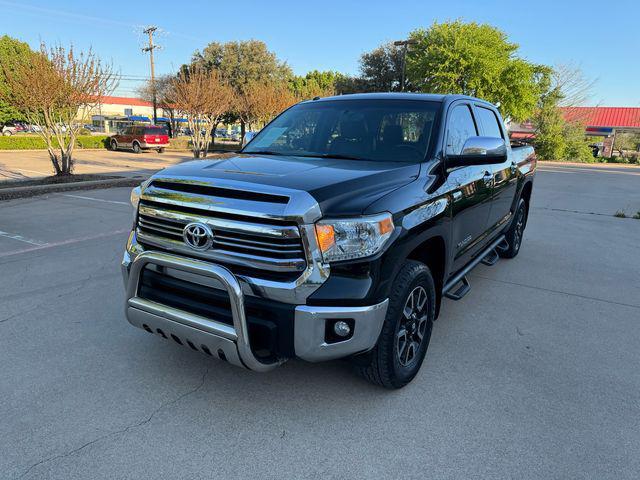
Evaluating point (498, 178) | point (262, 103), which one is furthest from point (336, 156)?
point (262, 103)

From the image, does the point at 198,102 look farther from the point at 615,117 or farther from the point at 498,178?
the point at 615,117

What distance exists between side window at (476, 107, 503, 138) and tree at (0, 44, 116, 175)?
1187 cm

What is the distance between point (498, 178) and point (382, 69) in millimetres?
37309

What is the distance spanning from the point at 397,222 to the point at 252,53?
36.9 meters

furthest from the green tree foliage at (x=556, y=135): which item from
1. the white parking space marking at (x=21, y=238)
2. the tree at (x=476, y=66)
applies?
the white parking space marking at (x=21, y=238)

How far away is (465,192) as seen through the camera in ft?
11.5

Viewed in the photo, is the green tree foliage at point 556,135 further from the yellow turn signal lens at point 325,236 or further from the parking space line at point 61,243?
the yellow turn signal lens at point 325,236

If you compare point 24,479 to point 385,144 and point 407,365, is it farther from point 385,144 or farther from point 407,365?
point 385,144

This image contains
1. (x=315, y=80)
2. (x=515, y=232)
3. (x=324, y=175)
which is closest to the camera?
→ (x=324, y=175)

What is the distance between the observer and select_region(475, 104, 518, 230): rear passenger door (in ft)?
14.6

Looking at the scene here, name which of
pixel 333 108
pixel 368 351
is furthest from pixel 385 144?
pixel 368 351

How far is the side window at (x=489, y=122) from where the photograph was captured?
4.54 meters

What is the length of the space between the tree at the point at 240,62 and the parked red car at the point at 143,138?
344 inches

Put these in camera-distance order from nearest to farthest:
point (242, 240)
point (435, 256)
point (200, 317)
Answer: point (242, 240) < point (200, 317) < point (435, 256)
